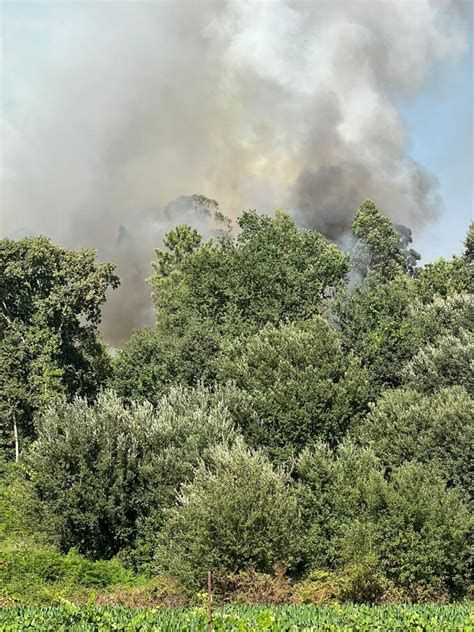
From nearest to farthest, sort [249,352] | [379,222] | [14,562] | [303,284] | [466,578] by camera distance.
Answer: [14,562]
[466,578]
[249,352]
[303,284]
[379,222]

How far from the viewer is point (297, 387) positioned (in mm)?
39250

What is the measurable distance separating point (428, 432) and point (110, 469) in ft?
55.7

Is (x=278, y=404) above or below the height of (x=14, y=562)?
above

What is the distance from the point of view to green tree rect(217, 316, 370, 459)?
38.8 meters

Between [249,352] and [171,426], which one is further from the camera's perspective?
[249,352]

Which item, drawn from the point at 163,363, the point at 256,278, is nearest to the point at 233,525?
the point at 163,363

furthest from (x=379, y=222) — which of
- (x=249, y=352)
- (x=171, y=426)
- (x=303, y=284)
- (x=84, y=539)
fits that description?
(x=84, y=539)

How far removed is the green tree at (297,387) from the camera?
3884 cm

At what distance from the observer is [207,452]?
34125 millimetres

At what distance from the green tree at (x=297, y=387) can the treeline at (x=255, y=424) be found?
117 mm

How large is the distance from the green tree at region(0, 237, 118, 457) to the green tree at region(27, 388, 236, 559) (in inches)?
714

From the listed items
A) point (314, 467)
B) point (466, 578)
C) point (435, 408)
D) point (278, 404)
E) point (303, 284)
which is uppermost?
point (303, 284)

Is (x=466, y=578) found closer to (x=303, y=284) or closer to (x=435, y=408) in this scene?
(x=435, y=408)

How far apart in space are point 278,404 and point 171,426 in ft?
21.7
